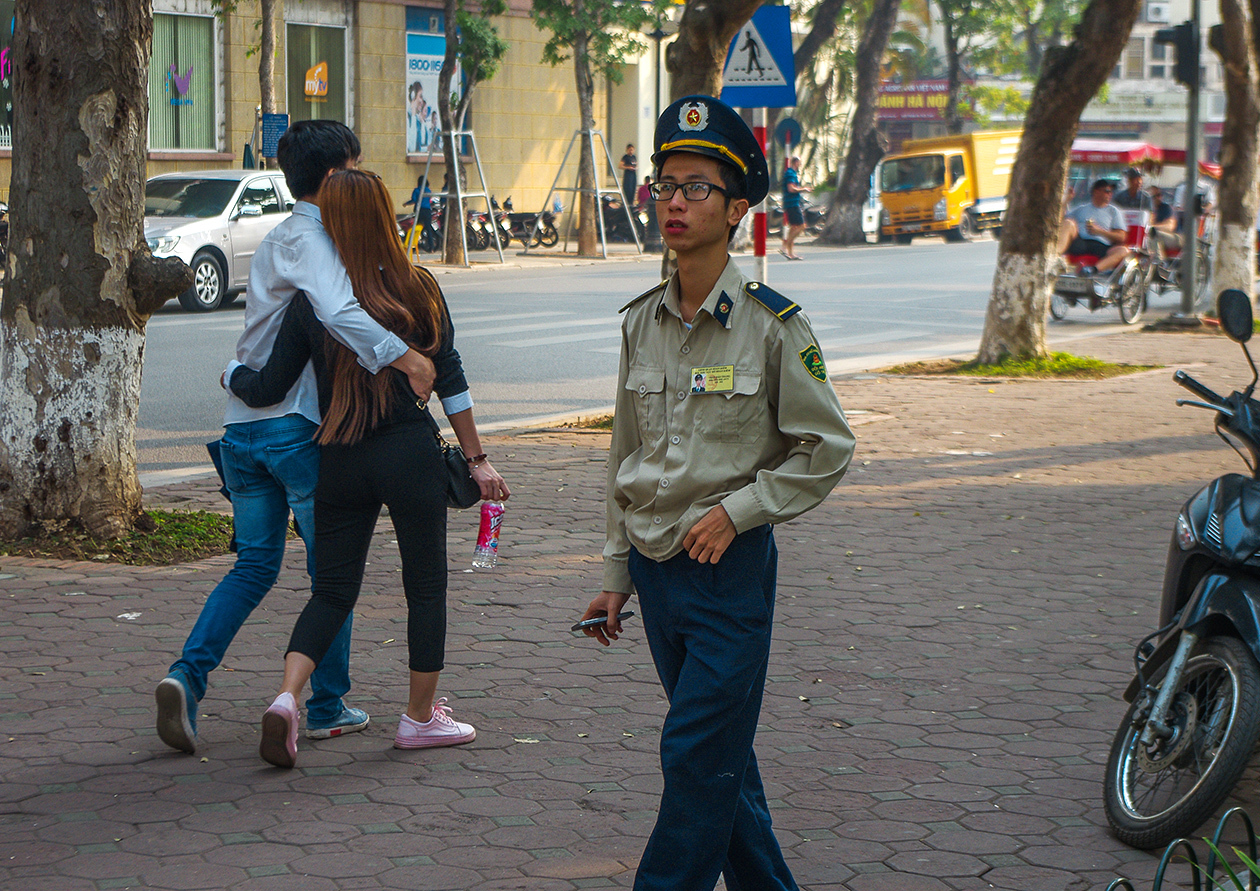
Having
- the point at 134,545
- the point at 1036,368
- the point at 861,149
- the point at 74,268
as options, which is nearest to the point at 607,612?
the point at 134,545

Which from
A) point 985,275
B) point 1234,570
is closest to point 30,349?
point 1234,570

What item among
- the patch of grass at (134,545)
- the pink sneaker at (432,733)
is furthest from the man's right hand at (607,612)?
the patch of grass at (134,545)

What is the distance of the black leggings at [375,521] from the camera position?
4.11m

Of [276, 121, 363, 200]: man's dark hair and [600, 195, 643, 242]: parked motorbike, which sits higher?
[600, 195, 643, 242]: parked motorbike

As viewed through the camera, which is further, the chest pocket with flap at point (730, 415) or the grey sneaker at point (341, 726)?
the grey sneaker at point (341, 726)

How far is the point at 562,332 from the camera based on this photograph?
53.5 feet

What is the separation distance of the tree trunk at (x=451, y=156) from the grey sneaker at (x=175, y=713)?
72.5 ft

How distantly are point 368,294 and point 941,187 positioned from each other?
35298mm

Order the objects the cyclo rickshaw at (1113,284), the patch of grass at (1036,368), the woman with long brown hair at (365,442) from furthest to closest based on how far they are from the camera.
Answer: the cyclo rickshaw at (1113,284) < the patch of grass at (1036,368) < the woman with long brown hair at (365,442)

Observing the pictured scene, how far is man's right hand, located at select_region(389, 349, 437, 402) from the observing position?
4.13 meters

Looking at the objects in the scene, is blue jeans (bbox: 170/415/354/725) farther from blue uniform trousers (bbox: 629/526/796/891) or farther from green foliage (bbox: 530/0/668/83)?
green foliage (bbox: 530/0/668/83)

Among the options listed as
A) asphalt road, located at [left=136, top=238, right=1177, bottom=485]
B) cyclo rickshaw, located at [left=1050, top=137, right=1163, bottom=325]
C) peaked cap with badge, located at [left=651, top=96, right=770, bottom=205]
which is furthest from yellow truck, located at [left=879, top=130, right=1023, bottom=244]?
peaked cap with badge, located at [left=651, top=96, right=770, bottom=205]

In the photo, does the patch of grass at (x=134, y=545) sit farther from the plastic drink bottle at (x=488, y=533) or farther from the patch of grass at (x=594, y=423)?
the patch of grass at (x=594, y=423)

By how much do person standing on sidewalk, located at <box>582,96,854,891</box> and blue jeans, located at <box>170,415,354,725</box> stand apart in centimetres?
161
